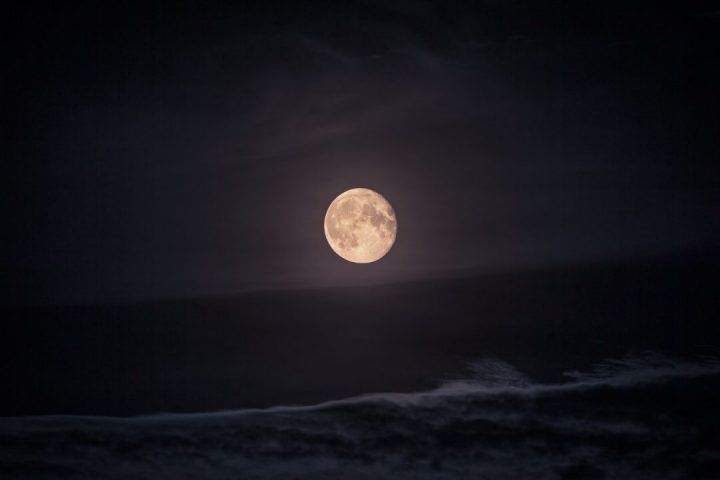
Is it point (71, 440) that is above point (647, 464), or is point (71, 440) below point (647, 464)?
above

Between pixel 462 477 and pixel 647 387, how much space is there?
10.2 ft

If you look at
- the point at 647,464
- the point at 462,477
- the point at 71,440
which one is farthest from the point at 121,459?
the point at 647,464

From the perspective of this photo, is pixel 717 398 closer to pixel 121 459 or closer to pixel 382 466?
pixel 382 466

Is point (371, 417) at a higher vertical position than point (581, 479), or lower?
higher

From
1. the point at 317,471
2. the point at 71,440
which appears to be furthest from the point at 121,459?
the point at 317,471

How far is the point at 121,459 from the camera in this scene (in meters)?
8.72

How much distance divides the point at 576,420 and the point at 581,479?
897 mm

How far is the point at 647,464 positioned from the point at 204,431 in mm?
6348

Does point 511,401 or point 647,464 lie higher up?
point 511,401

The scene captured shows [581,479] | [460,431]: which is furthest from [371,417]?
[581,479]

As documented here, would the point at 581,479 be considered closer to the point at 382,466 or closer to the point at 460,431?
the point at 460,431

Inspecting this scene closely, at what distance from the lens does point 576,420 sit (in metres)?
8.78

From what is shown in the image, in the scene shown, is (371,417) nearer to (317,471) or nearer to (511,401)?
(317,471)

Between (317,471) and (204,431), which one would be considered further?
(204,431)
